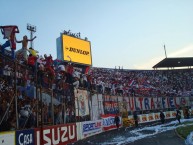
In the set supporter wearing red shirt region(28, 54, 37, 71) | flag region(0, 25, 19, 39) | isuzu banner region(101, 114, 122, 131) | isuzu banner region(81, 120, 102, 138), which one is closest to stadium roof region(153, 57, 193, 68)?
isuzu banner region(101, 114, 122, 131)

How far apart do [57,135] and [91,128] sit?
6.71m

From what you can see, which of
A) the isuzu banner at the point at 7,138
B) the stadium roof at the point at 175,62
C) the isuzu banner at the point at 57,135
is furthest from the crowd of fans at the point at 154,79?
the isuzu banner at the point at 7,138

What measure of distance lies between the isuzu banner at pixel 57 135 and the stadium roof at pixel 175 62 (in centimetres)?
4570

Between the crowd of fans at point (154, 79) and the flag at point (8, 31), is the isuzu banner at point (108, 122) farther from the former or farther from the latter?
the flag at point (8, 31)

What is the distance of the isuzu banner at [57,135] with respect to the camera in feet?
47.9

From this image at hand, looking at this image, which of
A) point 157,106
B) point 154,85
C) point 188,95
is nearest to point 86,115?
point 157,106

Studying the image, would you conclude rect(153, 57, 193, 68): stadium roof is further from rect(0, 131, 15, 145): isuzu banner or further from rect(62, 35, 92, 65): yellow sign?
rect(0, 131, 15, 145): isuzu banner

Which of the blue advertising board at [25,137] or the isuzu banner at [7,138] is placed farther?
the blue advertising board at [25,137]

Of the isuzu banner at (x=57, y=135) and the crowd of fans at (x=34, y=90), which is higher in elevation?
the crowd of fans at (x=34, y=90)

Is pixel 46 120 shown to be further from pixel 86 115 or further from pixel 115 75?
pixel 115 75

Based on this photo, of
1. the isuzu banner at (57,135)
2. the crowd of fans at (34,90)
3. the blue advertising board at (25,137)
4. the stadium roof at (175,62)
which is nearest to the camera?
the crowd of fans at (34,90)

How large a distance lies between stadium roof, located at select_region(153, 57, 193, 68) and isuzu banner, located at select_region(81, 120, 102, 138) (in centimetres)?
3969

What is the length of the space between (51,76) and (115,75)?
32256 millimetres

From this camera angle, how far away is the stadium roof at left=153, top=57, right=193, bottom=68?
61.9m
